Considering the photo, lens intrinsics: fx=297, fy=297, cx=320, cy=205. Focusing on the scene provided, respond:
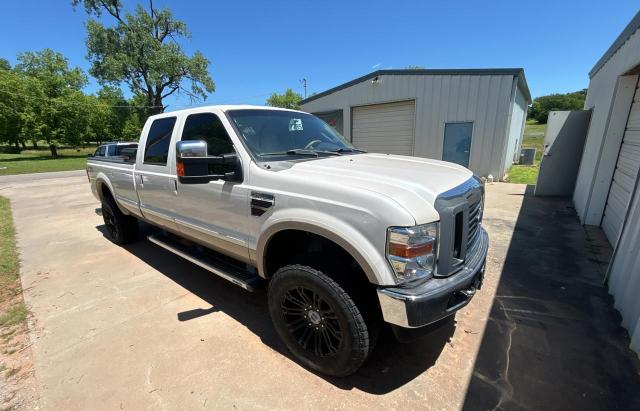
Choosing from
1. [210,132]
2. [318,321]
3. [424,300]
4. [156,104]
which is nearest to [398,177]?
[424,300]

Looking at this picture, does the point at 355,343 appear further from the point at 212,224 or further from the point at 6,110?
the point at 6,110

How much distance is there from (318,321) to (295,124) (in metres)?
2.02

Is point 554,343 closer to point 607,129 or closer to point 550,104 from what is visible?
point 607,129

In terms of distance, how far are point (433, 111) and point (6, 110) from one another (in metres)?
39.4

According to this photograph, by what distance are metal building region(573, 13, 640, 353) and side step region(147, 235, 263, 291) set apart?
3.65 meters

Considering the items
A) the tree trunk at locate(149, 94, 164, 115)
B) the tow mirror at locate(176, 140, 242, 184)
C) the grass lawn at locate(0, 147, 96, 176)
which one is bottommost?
the grass lawn at locate(0, 147, 96, 176)

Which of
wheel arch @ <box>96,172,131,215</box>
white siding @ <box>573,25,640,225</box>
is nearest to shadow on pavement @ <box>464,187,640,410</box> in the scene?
white siding @ <box>573,25,640,225</box>

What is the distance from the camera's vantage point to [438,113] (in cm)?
1098

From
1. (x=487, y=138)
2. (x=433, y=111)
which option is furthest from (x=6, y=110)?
(x=487, y=138)

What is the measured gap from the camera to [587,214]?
5.74m

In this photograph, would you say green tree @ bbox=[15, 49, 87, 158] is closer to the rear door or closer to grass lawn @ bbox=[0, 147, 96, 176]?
grass lawn @ bbox=[0, 147, 96, 176]

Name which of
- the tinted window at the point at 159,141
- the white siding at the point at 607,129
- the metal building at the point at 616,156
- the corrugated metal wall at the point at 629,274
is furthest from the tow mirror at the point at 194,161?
the white siding at the point at 607,129

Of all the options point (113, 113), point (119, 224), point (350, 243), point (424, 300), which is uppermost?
point (113, 113)

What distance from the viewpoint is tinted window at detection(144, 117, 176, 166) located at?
11.3 ft
